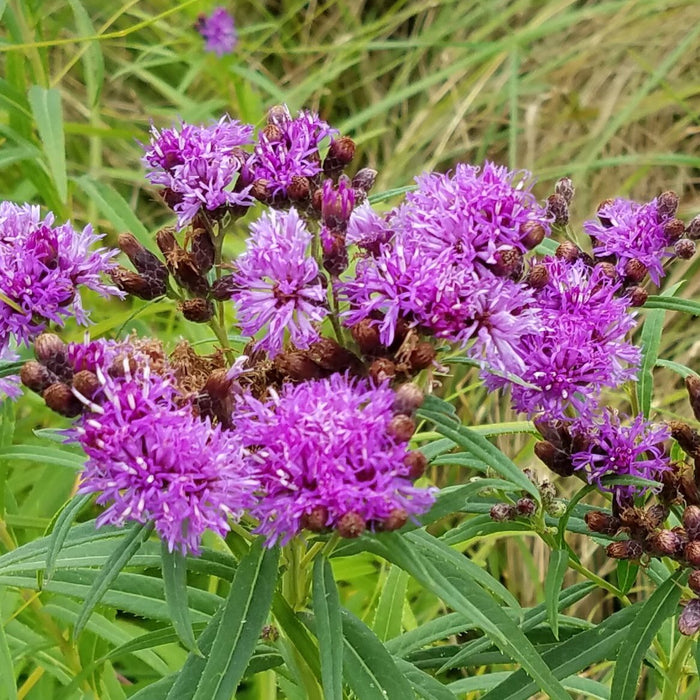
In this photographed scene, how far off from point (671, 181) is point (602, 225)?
9.95 feet

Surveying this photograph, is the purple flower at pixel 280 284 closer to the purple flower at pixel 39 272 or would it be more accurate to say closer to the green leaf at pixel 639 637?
the purple flower at pixel 39 272

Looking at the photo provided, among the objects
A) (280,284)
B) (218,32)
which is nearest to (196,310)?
(280,284)

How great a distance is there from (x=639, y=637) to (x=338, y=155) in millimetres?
997

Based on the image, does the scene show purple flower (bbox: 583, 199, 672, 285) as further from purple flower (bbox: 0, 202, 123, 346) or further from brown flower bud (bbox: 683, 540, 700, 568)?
purple flower (bbox: 0, 202, 123, 346)

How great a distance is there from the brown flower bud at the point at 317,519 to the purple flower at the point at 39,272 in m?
0.60

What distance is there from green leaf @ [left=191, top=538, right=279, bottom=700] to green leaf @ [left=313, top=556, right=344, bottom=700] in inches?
2.8

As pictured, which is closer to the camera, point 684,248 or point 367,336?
point 367,336

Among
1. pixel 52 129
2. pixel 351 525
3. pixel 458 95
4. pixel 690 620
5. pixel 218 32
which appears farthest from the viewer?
pixel 458 95

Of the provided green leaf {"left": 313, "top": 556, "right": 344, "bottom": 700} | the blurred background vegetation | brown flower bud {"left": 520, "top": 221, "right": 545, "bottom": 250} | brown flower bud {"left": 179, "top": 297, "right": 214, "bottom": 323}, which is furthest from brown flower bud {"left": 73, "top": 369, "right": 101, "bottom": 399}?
the blurred background vegetation

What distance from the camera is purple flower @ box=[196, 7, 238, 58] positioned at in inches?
169

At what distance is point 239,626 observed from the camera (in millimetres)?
1275

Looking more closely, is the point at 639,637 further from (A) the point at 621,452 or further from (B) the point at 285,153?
(B) the point at 285,153

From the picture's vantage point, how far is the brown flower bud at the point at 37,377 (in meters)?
1.30

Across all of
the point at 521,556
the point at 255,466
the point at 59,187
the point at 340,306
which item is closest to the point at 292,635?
the point at 255,466
